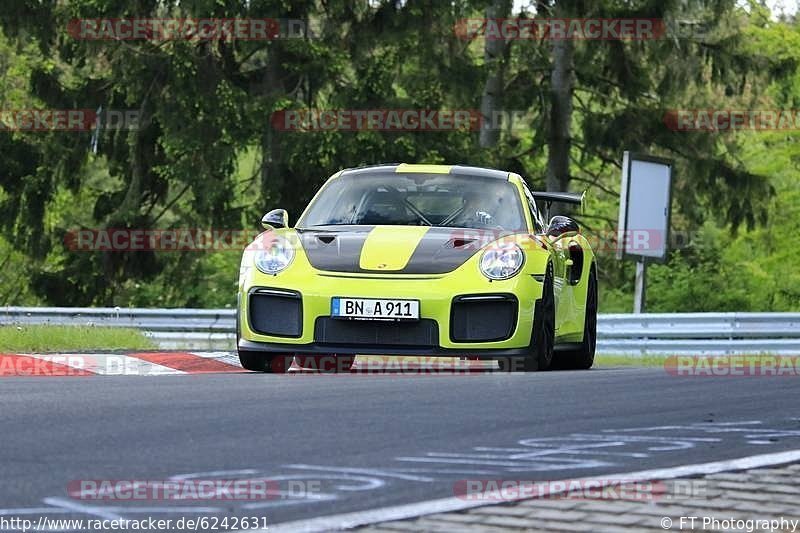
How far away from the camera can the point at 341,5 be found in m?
29.0

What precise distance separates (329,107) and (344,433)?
23.0 metres

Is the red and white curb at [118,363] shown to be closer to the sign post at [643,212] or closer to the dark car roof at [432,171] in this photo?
the dark car roof at [432,171]

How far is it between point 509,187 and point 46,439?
6294 millimetres

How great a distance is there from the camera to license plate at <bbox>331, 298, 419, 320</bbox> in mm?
10375

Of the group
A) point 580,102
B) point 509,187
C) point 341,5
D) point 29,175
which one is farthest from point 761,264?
point 509,187

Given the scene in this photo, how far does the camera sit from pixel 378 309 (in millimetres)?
10375

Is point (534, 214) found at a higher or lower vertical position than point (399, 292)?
higher

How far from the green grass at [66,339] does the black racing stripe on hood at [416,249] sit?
361 centimetres

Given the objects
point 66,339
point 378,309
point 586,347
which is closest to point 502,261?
point 378,309

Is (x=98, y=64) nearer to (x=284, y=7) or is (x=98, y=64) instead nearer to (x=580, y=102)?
(x=284, y=7)

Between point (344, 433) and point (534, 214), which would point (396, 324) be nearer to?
point (534, 214)

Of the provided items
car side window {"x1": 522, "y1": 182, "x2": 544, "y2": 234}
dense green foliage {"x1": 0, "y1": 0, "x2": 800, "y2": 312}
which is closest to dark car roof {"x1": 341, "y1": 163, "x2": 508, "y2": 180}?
car side window {"x1": 522, "y1": 182, "x2": 544, "y2": 234}

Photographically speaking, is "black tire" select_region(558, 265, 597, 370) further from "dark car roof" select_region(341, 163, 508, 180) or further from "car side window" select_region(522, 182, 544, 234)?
"dark car roof" select_region(341, 163, 508, 180)

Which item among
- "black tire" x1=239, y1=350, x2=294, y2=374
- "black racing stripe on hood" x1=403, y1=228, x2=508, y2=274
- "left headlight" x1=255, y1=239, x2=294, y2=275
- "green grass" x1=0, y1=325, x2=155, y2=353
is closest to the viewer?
"black racing stripe on hood" x1=403, y1=228, x2=508, y2=274
